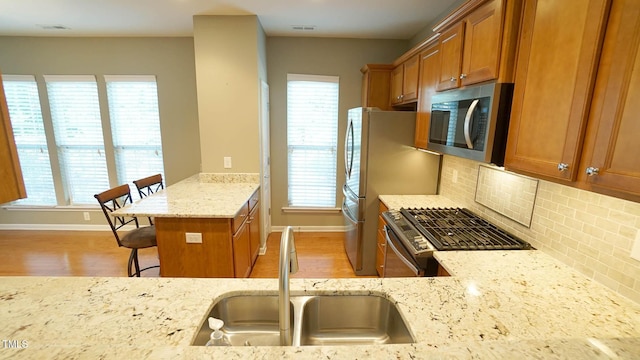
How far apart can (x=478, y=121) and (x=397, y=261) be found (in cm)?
104

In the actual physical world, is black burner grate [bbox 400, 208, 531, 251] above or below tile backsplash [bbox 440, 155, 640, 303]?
below

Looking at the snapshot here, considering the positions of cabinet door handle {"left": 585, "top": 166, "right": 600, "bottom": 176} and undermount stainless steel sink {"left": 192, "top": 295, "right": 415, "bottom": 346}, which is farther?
undermount stainless steel sink {"left": 192, "top": 295, "right": 415, "bottom": 346}

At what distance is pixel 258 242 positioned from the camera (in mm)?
3260

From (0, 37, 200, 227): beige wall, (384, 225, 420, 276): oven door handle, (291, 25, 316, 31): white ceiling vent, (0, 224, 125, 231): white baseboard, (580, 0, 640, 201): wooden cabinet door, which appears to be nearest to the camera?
(580, 0, 640, 201): wooden cabinet door

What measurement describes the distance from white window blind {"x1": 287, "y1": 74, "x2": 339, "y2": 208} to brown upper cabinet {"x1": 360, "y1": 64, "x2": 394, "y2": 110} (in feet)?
1.60

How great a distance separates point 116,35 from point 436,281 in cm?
455

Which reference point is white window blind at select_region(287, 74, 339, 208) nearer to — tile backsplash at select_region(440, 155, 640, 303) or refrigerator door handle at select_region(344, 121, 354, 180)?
refrigerator door handle at select_region(344, 121, 354, 180)

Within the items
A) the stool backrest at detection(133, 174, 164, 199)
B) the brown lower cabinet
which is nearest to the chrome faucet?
the brown lower cabinet

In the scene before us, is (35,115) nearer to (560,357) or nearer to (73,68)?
(73,68)

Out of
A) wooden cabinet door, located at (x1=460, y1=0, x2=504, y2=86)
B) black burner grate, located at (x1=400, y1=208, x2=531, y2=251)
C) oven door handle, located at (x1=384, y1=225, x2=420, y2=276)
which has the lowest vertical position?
oven door handle, located at (x1=384, y1=225, x2=420, y2=276)

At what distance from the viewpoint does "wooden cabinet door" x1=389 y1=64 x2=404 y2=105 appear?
9.72 ft

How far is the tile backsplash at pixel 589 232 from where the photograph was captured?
109 centimetres

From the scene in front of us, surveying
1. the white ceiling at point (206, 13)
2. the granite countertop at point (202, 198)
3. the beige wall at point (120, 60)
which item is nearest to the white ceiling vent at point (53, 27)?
the white ceiling at point (206, 13)

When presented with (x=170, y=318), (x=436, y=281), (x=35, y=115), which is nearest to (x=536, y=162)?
(x=436, y=281)
